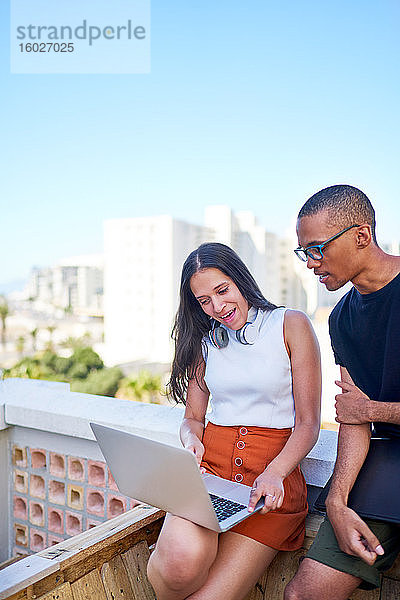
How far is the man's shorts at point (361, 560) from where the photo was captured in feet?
4.15

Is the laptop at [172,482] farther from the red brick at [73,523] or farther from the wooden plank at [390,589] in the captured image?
the red brick at [73,523]

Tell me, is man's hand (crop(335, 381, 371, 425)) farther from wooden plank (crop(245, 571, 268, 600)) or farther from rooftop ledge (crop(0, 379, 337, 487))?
wooden plank (crop(245, 571, 268, 600))

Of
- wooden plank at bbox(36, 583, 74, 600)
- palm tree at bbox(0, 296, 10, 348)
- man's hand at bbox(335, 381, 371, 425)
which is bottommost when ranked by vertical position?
palm tree at bbox(0, 296, 10, 348)

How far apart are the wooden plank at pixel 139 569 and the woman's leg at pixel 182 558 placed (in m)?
0.14

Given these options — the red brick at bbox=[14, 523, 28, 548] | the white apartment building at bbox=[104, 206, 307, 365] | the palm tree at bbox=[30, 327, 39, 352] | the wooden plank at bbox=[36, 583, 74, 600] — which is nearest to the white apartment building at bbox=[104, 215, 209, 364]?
the white apartment building at bbox=[104, 206, 307, 365]

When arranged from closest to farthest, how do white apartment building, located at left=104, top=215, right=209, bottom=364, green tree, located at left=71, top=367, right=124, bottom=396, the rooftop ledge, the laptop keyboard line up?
the laptop keyboard, the rooftop ledge, green tree, located at left=71, top=367, right=124, bottom=396, white apartment building, located at left=104, top=215, right=209, bottom=364

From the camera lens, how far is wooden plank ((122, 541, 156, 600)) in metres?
1.48

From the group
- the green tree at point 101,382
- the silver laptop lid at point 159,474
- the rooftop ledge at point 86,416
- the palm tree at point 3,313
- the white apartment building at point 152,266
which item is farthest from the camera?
the white apartment building at point 152,266

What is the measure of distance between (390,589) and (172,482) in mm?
566

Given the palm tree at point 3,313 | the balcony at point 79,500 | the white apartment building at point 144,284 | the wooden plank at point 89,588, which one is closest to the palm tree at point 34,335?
the palm tree at point 3,313

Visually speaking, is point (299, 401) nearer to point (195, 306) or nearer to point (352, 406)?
point (352, 406)

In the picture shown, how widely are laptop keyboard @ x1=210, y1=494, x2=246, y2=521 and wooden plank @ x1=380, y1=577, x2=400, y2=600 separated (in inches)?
14.9

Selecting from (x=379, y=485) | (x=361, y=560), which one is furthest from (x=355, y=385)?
(x=361, y=560)

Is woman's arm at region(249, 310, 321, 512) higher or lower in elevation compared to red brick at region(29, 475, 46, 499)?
higher
